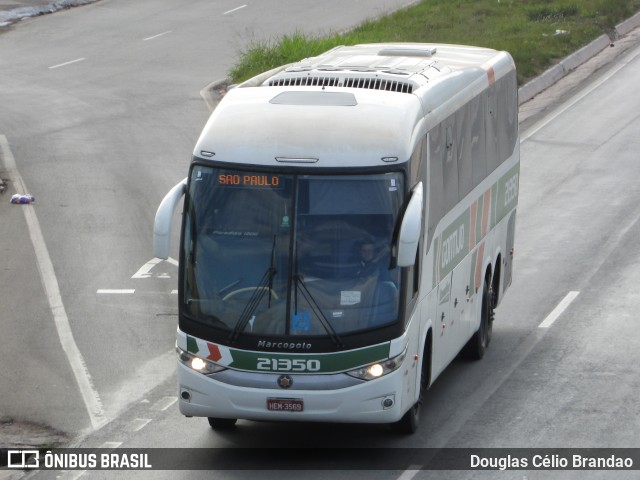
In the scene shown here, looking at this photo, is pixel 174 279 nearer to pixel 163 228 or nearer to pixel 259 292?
pixel 163 228

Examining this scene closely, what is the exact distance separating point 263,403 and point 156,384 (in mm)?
3695

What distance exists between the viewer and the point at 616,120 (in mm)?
30531

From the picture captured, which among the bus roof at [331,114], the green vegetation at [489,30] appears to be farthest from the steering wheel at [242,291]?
the green vegetation at [489,30]

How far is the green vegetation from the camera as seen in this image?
3444 cm

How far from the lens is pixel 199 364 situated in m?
12.2

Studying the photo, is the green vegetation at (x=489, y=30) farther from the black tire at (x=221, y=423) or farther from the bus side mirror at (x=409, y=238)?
the bus side mirror at (x=409, y=238)

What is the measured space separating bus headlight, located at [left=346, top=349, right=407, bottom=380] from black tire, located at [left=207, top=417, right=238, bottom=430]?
1.95 meters

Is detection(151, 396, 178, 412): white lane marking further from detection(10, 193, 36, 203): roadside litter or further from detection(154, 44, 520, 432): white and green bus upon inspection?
detection(10, 193, 36, 203): roadside litter

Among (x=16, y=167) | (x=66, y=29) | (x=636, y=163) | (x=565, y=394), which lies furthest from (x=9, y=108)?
(x=565, y=394)

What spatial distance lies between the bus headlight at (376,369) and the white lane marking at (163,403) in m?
3.26

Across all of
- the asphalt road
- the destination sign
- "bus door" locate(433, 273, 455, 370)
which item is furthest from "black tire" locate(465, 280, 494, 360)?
the destination sign

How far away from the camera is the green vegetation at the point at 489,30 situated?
34.4 meters

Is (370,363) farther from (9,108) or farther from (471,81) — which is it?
(9,108)

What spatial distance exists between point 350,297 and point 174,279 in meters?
8.11
